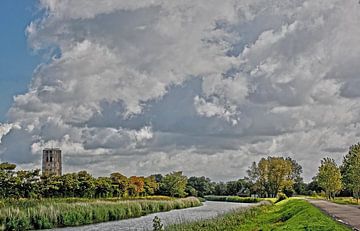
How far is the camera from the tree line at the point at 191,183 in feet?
232

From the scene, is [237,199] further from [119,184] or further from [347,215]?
[347,215]

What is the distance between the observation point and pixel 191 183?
172m

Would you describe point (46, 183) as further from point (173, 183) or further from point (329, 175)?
point (173, 183)

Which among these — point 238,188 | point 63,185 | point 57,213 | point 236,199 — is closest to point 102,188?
point 63,185

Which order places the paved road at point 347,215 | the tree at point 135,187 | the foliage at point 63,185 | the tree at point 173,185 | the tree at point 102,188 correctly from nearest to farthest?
the paved road at point 347,215 < the foliage at point 63,185 < the tree at point 102,188 < the tree at point 135,187 < the tree at point 173,185

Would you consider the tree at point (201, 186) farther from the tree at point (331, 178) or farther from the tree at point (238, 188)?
the tree at point (331, 178)

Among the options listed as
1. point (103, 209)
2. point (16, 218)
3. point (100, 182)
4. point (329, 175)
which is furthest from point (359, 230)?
point (100, 182)

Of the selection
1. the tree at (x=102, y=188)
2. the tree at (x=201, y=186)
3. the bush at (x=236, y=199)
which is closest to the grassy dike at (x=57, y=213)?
the tree at (x=102, y=188)

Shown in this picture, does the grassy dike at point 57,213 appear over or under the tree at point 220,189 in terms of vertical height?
under

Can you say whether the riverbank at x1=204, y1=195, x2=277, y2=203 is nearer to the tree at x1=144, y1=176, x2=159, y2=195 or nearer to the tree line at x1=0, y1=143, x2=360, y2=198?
the tree line at x1=0, y1=143, x2=360, y2=198

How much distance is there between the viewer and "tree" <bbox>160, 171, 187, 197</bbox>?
131 meters

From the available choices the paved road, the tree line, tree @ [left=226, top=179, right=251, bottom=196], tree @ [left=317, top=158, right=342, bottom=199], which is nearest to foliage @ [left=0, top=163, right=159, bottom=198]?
the tree line

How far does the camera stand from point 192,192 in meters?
150

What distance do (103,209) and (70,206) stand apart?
5984mm
